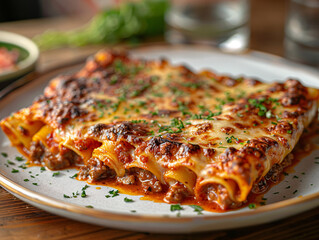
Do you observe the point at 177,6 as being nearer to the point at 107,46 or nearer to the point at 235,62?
the point at 107,46

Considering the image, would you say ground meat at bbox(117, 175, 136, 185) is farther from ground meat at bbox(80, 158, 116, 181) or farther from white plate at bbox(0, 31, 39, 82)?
white plate at bbox(0, 31, 39, 82)

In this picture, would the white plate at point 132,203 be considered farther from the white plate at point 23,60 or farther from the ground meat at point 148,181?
the white plate at point 23,60

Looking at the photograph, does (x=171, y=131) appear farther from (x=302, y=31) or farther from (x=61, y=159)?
(x=302, y=31)

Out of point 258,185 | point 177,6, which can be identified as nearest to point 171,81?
point 258,185

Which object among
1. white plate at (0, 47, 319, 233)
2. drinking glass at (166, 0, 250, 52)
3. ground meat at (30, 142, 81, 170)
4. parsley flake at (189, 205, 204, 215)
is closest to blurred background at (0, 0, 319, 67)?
drinking glass at (166, 0, 250, 52)

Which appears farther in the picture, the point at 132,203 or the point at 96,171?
the point at 96,171

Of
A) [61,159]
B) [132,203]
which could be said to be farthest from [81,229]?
[61,159]
